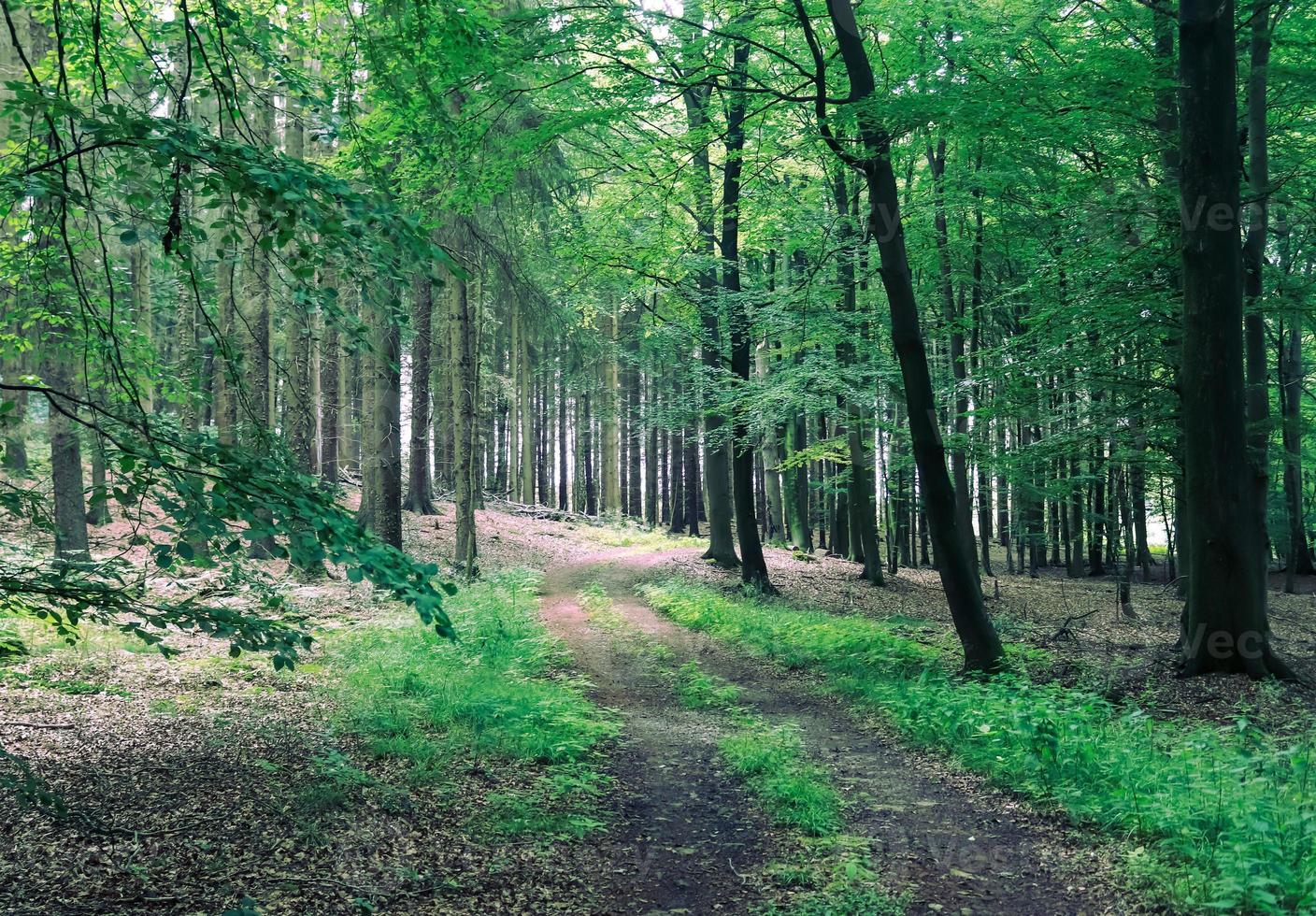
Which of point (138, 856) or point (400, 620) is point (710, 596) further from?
point (138, 856)

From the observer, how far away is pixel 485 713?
7.30 metres

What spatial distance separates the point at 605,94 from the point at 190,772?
863 centimetres

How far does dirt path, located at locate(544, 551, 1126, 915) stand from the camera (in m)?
4.45

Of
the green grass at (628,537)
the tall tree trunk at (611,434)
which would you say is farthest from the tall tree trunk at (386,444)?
the tall tree trunk at (611,434)

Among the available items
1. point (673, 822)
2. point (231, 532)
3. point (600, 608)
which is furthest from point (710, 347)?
point (231, 532)

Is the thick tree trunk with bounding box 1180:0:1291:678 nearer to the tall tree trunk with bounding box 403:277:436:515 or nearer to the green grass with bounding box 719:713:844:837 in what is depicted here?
the green grass with bounding box 719:713:844:837

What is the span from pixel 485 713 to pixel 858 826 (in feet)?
11.5

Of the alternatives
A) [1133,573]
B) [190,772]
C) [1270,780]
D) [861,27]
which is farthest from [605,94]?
[1133,573]

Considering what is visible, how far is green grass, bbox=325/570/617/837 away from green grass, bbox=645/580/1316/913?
3.14 meters

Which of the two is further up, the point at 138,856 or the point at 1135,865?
the point at 138,856

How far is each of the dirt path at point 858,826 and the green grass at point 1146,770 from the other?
30 centimetres

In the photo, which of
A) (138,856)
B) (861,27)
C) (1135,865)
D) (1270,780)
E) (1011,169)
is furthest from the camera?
(1011,169)

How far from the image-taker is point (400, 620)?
11.8m

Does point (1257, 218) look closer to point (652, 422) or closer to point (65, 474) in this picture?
point (652, 422)
